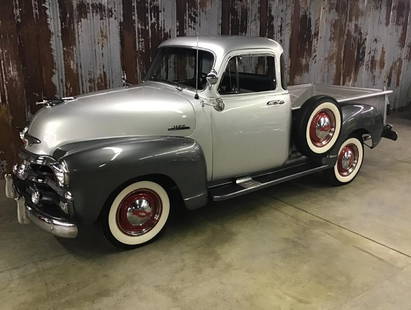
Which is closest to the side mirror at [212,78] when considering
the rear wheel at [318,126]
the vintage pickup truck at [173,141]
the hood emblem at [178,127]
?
the vintage pickup truck at [173,141]

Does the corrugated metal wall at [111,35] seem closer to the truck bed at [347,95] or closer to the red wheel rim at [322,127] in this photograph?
the truck bed at [347,95]

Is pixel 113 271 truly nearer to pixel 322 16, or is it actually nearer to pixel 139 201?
pixel 139 201

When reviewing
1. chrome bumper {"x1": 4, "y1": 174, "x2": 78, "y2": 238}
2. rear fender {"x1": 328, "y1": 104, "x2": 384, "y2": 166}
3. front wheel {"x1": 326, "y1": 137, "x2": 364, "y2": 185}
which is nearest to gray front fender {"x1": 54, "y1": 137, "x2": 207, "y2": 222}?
chrome bumper {"x1": 4, "y1": 174, "x2": 78, "y2": 238}

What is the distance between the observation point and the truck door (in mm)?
3697

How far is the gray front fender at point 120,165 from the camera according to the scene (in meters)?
2.94

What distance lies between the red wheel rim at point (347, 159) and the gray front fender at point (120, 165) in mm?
2049

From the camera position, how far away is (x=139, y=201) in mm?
3334

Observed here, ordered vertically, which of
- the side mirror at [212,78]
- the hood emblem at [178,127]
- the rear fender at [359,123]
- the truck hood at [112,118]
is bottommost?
the rear fender at [359,123]

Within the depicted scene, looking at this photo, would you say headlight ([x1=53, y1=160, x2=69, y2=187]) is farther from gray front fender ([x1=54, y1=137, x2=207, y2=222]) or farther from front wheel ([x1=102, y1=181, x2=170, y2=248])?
front wheel ([x1=102, y1=181, x2=170, y2=248])

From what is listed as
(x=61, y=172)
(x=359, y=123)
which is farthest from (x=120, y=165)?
(x=359, y=123)

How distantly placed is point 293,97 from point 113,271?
115 inches

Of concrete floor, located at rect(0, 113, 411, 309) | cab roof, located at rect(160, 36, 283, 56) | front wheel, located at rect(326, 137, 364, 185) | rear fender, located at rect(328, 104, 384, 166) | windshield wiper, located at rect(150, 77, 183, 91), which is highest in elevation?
cab roof, located at rect(160, 36, 283, 56)

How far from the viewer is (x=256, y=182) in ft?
13.1

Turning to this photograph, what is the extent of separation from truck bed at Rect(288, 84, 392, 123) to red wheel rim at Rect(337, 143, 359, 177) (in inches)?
22.1
